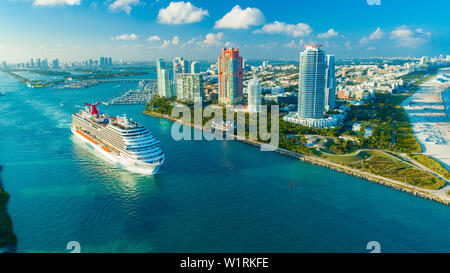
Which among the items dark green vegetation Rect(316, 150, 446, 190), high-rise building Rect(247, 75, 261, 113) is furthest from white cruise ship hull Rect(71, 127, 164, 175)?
high-rise building Rect(247, 75, 261, 113)

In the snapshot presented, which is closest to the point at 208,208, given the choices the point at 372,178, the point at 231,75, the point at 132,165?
the point at 132,165

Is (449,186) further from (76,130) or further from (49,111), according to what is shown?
(49,111)

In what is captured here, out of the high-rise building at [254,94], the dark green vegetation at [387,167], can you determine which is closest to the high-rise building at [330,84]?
the high-rise building at [254,94]

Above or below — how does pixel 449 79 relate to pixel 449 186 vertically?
above

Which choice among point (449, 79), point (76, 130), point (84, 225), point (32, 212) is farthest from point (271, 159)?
point (449, 79)

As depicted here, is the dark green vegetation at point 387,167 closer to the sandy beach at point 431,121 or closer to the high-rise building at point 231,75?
the sandy beach at point 431,121
